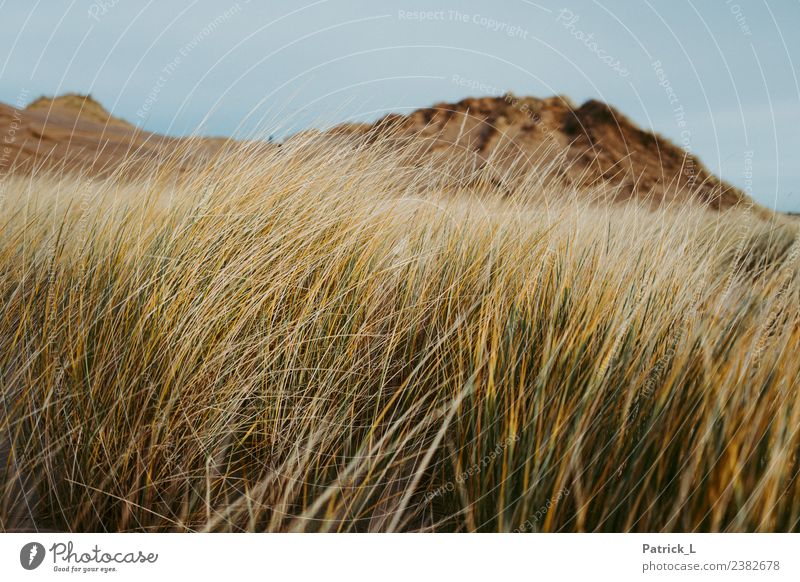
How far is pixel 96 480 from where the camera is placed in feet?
4.86

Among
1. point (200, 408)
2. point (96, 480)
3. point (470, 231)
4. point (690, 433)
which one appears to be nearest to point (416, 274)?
point (470, 231)

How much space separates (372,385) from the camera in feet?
5.38

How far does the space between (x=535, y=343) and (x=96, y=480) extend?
4.24ft

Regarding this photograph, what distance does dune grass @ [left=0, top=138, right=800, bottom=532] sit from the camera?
142 centimetres

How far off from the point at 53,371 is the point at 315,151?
1.45 m

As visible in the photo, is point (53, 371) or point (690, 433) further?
point (53, 371)

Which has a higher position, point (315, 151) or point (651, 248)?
point (315, 151)

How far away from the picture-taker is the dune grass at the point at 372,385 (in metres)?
1.42

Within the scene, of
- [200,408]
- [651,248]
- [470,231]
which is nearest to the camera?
[200,408]
